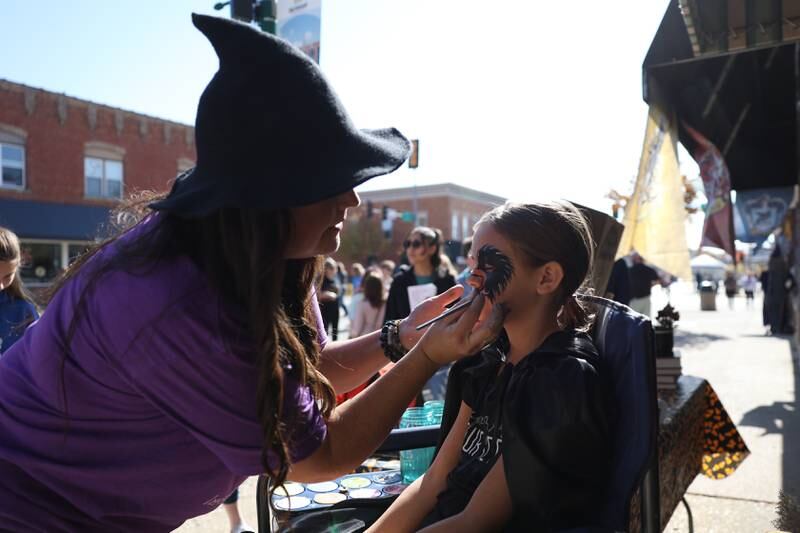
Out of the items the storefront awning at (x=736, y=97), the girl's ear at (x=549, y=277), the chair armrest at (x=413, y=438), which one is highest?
the storefront awning at (x=736, y=97)

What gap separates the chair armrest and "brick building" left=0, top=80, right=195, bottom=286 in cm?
1691

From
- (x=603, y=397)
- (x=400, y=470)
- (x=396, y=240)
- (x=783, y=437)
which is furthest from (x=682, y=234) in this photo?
(x=396, y=240)

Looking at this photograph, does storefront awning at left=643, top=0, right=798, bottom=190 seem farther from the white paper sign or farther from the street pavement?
the white paper sign

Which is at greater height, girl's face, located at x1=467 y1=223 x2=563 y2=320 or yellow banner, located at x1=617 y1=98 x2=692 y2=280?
yellow banner, located at x1=617 y1=98 x2=692 y2=280

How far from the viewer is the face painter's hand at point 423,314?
1815 millimetres

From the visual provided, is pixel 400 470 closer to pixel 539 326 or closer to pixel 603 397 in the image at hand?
pixel 539 326

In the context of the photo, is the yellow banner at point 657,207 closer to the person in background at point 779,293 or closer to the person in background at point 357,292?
the person in background at point 357,292

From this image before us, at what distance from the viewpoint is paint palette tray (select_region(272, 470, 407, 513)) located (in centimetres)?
196

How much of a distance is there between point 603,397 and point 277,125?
97cm

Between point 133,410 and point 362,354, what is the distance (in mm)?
818

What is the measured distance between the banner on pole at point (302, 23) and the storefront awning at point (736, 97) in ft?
7.87

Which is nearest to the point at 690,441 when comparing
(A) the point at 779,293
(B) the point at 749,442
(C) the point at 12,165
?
(B) the point at 749,442

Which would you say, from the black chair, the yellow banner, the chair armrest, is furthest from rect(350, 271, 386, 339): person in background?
the black chair

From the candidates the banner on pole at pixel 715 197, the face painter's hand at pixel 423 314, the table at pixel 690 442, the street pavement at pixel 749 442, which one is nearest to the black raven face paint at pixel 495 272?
the face painter's hand at pixel 423 314
